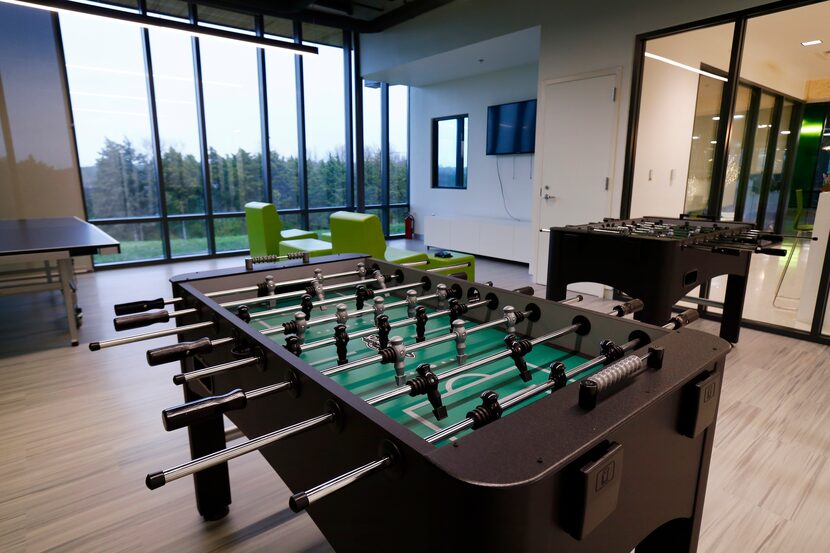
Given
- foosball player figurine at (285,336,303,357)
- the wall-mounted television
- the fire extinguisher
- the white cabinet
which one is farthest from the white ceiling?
foosball player figurine at (285,336,303,357)

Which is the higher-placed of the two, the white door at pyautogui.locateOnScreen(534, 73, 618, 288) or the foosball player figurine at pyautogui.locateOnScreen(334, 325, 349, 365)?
the white door at pyautogui.locateOnScreen(534, 73, 618, 288)

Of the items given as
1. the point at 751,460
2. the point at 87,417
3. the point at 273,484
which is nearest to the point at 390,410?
the point at 273,484

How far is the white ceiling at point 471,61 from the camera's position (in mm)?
5070

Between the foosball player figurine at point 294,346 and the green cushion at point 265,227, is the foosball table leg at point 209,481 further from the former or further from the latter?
the green cushion at point 265,227

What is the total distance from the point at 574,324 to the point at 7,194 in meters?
6.57

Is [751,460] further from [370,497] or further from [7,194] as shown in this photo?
[7,194]

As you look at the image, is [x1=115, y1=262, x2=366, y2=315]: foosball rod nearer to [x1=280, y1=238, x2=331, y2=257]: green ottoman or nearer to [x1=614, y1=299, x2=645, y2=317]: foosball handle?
[x1=614, y1=299, x2=645, y2=317]: foosball handle

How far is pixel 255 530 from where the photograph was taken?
1610 millimetres

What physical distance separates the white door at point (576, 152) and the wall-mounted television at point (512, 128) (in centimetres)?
115

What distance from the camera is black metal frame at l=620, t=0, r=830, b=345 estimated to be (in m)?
3.20

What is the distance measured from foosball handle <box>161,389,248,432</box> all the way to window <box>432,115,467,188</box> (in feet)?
22.4

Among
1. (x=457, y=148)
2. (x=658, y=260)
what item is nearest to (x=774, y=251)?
(x=658, y=260)

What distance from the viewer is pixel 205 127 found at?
6270 mm

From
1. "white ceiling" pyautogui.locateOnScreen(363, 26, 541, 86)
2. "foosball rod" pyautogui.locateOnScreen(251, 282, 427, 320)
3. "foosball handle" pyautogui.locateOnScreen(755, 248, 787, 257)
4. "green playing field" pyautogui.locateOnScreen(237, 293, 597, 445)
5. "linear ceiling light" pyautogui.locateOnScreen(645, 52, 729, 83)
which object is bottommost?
"green playing field" pyautogui.locateOnScreen(237, 293, 597, 445)
